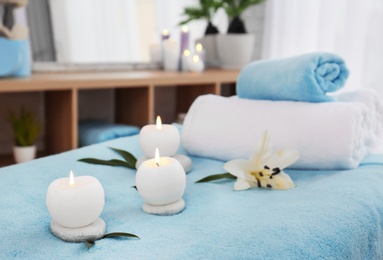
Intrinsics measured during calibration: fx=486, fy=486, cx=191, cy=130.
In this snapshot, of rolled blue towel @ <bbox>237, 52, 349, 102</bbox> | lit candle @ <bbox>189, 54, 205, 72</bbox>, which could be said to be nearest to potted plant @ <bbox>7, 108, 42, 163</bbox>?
lit candle @ <bbox>189, 54, 205, 72</bbox>

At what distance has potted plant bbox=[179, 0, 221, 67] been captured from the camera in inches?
89.0

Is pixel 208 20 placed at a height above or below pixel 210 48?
above

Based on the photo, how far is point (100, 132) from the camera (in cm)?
171

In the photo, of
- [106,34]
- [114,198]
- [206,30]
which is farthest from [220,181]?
[206,30]

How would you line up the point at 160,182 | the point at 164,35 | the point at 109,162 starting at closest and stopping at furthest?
1. the point at 160,182
2. the point at 109,162
3. the point at 164,35

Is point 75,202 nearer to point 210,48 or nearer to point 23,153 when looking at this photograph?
point 23,153

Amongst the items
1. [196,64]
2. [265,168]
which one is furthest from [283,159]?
[196,64]

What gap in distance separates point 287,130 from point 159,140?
249 millimetres

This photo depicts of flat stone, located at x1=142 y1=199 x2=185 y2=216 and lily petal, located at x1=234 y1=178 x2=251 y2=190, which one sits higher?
flat stone, located at x1=142 y1=199 x2=185 y2=216

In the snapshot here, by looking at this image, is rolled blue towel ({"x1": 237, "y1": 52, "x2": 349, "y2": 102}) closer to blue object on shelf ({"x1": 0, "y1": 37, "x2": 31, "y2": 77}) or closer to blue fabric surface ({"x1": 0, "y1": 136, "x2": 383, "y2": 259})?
blue fabric surface ({"x1": 0, "y1": 136, "x2": 383, "y2": 259})

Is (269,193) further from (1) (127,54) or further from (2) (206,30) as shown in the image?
(2) (206,30)

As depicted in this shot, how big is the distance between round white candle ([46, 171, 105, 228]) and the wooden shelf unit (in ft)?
3.25

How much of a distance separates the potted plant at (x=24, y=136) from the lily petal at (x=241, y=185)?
1.09 meters

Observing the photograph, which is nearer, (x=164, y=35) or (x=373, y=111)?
(x=373, y=111)
